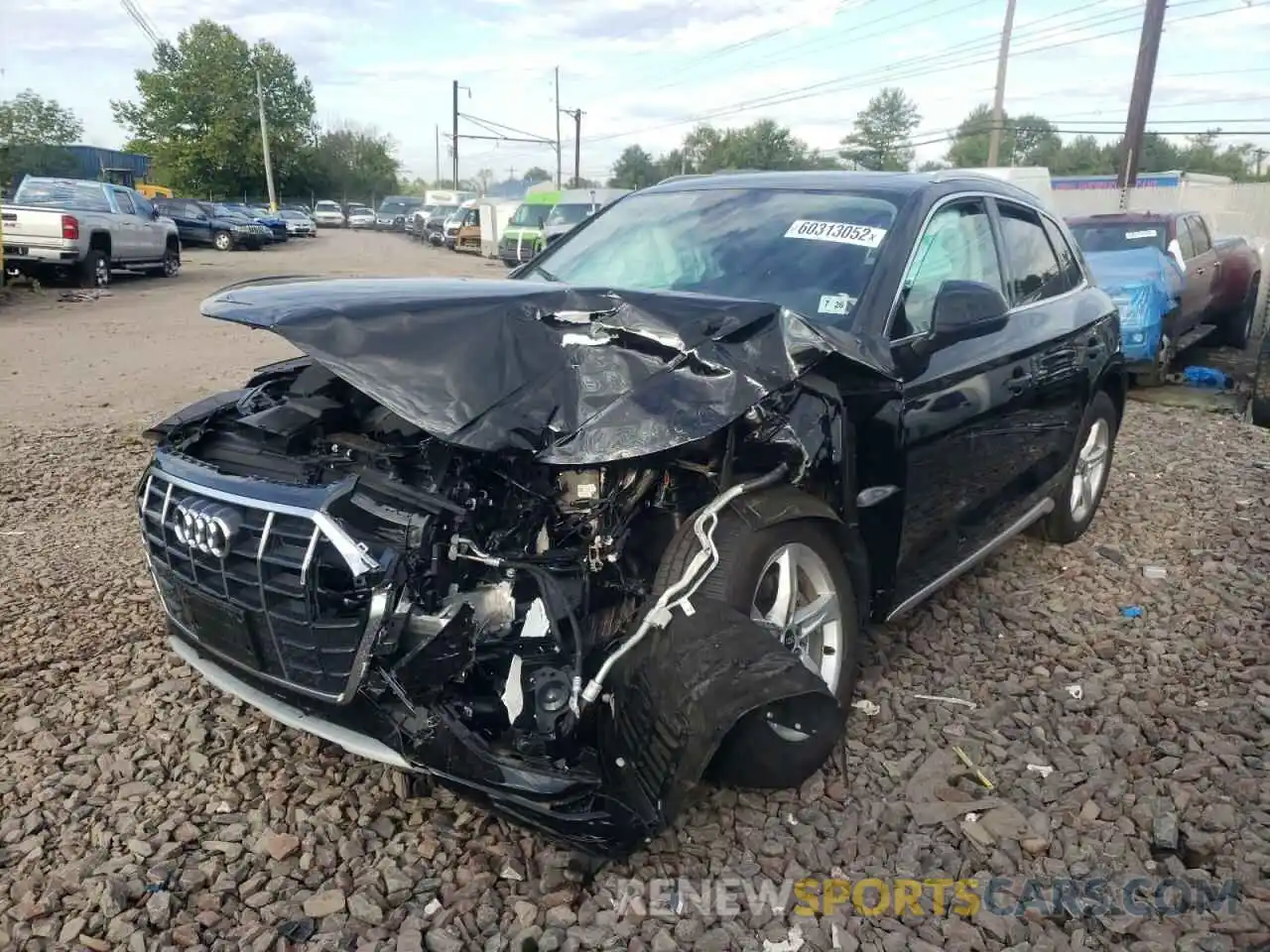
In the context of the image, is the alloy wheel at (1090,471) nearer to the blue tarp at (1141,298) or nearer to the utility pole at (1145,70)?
the blue tarp at (1141,298)

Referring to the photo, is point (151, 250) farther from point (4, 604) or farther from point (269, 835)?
point (269, 835)

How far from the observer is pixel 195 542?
8.82 ft

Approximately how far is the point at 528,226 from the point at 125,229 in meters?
11.9

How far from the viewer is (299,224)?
4191 centimetres

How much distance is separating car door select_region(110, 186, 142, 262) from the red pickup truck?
15.4m

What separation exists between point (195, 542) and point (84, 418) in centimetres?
582

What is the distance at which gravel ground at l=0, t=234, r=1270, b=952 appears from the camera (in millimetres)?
2467

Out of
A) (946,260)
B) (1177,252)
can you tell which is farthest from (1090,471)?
(1177,252)

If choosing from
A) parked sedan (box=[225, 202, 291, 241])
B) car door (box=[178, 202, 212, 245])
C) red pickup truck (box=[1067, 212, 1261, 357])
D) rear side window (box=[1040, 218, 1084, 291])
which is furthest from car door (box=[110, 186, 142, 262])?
rear side window (box=[1040, 218, 1084, 291])

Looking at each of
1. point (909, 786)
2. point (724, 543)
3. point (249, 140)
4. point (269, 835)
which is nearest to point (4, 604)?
point (269, 835)

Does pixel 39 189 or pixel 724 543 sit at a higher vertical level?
pixel 39 189

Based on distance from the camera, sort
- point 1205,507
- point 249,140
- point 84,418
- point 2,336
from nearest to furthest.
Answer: point 1205,507 → point 84,418 → point 2,336 → point 249,140

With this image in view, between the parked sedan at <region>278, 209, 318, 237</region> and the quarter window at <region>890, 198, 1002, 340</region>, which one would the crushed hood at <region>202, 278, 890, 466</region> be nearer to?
the quarter window at <region>890, 198, 1002, 340</region>

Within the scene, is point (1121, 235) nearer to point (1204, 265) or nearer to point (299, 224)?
point (1204, 265)
